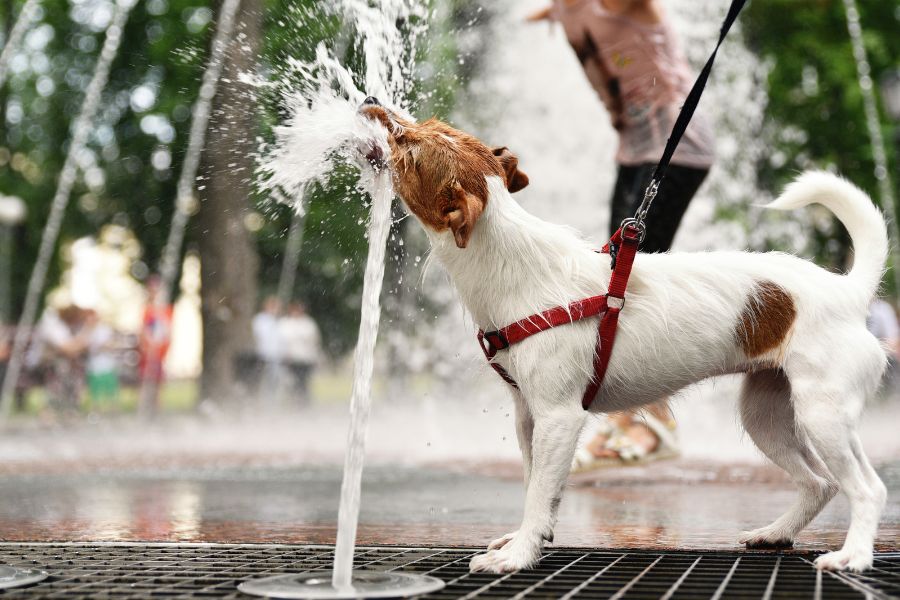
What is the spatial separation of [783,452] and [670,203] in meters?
2.00

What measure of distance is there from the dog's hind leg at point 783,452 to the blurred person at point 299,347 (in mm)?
14766

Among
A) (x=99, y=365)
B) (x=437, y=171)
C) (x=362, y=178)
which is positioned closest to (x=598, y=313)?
(x=437, y=171)

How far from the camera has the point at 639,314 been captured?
3957 mm

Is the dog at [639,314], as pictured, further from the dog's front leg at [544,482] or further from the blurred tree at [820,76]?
the blurred tree at [820,76]

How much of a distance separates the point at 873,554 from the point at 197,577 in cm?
226

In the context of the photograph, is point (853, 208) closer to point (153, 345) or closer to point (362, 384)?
point (362, 384)

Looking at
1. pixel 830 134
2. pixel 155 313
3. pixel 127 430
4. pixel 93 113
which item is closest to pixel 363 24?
pixel 127 430

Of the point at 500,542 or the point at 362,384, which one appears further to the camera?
the point at 500,542

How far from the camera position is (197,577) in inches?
144

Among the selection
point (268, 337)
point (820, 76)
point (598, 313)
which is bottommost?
point (598, 313)

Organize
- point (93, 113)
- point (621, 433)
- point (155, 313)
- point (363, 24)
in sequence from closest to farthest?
point (363, 24) < point (621, 433) < point (155, 313) < point (93, 113)

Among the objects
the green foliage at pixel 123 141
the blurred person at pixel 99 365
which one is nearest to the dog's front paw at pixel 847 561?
the green foliage at pixel 123 141

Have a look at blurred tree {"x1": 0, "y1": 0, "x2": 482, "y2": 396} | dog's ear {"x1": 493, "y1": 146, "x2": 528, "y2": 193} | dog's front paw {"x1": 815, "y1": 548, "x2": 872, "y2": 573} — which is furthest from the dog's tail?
blurred tree {"x1": 0, "y1": 0, "x2": 482, "y2": 396}

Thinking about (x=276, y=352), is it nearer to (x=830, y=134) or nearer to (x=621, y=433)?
(x=830, y=134)
